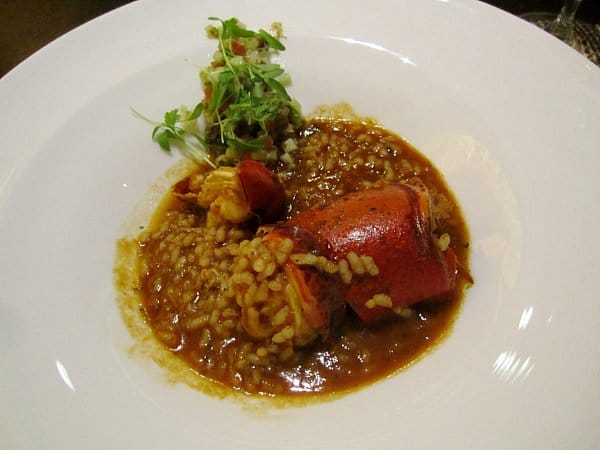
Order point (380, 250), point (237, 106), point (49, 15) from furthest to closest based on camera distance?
point (49, 15) → point (237, 106) → point (380, 250)

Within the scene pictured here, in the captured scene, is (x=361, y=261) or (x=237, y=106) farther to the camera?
(x=237, y=106)

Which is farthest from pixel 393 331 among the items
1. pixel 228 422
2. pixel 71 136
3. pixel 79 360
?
pixel 71 136

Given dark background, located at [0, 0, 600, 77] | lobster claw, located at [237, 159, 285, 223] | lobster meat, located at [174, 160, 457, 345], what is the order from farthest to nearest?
dark background, located at [0, 0, 600, 77] → lobster claw, located at [237, 159, 285, 223] → lobster meat, located at [174, 160, 457, 345]

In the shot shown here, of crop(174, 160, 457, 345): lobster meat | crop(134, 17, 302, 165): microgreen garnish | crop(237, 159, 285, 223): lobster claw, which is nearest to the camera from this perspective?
crop(174, 160, 457, 345): lobster meat

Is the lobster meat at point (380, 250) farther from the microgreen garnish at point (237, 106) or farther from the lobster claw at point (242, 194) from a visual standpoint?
the microgreen garnish at point (237, 106)

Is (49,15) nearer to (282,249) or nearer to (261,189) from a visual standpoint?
(261,189)

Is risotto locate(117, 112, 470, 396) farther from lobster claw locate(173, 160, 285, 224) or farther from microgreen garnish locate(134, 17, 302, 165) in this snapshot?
microgreen garnish locate(134, 17, 302, 165)

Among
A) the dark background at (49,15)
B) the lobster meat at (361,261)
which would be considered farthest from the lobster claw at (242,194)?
the dark background at (49,15)

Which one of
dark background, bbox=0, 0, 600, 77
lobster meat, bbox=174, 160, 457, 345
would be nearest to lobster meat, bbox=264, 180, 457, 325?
lobster meat, bbox=174, 160, 457, 345

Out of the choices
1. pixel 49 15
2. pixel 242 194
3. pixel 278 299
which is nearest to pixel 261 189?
pixel 242 194
